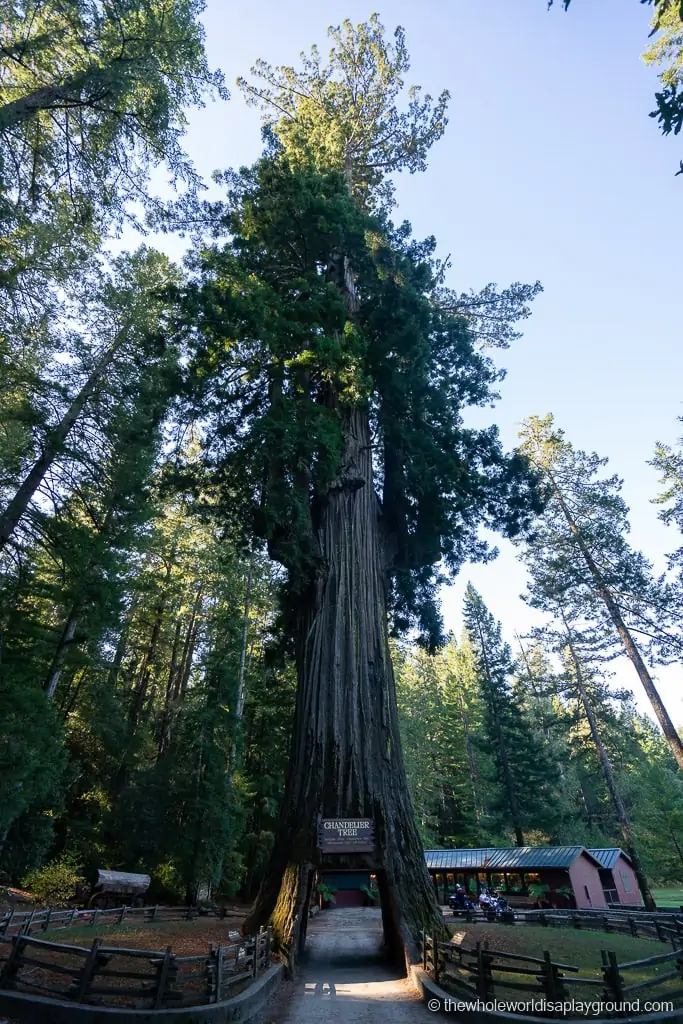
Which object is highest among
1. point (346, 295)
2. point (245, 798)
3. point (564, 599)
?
point (346, 295)

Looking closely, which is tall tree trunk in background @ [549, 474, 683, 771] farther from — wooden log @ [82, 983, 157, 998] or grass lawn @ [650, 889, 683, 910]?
wooden log @ [82, 983, 157, 998]

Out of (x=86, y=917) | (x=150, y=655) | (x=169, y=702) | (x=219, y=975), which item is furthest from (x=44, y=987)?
(x=150, y=655)

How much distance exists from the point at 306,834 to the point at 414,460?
291 inches

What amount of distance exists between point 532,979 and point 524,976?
0.36 metres

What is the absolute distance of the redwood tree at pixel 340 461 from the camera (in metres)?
8.12

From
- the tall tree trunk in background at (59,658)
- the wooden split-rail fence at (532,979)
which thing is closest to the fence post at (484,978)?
the wooden split-rail fence at (532,979)

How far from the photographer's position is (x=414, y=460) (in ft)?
38.1

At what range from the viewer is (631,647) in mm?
18312

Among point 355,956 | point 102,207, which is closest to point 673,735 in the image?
point 355,956

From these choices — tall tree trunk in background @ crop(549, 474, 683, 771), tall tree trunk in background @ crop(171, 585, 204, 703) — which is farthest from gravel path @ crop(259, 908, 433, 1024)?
tall tree trunk in background @ crop(171, 585, 204, 703)

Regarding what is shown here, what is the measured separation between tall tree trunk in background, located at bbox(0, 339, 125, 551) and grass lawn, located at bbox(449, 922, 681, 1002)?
10996mm

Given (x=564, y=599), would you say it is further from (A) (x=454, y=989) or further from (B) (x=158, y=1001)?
(B) (x=158, y=1001)

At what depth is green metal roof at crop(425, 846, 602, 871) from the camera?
66.3ft

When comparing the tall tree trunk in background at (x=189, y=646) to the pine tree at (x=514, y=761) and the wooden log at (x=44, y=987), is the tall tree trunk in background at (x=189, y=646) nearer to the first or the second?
the pine tree at (x=514, y=761)
